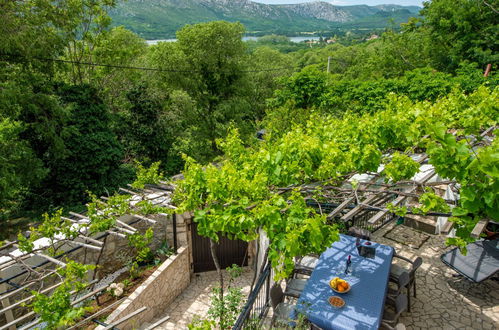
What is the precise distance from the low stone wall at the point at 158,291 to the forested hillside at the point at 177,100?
3.06m

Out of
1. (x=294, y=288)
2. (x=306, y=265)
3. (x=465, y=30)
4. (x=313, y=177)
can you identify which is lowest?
(x=306, y=265)

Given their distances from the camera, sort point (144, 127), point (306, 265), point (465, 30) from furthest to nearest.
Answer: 1. point (465, 30)
2. point (144, 127)
3. point (306, 265)

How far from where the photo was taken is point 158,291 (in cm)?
694

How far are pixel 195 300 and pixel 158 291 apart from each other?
107cm

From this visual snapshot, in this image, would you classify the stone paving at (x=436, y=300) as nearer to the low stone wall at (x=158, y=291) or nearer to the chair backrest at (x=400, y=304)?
the low stone wall at (x=158, y=291)

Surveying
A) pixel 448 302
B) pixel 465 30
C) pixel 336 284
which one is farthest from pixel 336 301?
pixel 465 30

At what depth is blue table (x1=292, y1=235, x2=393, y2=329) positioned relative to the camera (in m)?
4.28

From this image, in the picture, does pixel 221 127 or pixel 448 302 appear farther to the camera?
pixel 221 127

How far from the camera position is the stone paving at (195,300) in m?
6.84

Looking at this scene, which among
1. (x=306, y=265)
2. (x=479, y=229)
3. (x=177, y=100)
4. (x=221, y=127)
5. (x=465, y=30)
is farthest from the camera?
(x=221, y=127)

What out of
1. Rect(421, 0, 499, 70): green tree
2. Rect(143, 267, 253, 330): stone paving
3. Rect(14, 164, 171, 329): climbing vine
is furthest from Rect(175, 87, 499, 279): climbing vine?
Rect(421, 0, 499, 70): green tree

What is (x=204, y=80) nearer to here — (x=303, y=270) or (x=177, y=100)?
(x=177, y=100)

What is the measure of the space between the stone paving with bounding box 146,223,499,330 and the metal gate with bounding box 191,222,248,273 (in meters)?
0.61

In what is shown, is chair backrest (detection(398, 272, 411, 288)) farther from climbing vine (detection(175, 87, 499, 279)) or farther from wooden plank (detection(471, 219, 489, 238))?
climbing vine (detection(175, 87, 499, 279))
